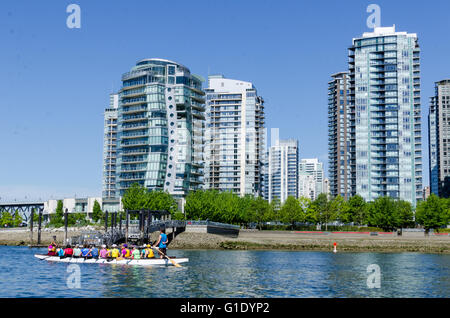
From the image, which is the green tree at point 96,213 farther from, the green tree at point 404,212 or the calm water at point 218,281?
the calm water at point 218,281

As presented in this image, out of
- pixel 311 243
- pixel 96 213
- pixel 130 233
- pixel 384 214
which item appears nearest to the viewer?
pixel 130 233

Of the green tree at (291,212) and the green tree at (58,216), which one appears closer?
the green tree at (291,212)

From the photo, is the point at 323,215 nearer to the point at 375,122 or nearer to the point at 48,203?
the point at 375,122

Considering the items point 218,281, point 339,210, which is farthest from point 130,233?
point 339,210

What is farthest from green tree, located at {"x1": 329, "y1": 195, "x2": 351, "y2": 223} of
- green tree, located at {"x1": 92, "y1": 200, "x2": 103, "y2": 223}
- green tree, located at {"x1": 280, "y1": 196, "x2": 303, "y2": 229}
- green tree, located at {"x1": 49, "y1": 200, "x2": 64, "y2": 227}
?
green tree, located at {"x1": 49, "y1": 200, "x2": 64, "y2": 227}

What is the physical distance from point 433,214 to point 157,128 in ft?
275

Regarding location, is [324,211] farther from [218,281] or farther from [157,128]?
[218,281]

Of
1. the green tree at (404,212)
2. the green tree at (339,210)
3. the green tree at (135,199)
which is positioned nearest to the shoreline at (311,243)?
the green tree at (135,199)

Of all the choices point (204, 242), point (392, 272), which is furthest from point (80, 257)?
point (204, 242)

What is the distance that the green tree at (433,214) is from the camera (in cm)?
14088

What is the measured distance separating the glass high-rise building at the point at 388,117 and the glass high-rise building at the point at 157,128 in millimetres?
64410

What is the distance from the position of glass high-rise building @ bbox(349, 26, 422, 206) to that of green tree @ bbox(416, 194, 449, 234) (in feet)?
153

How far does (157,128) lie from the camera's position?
16700 cm
